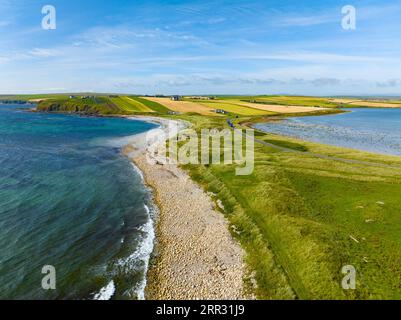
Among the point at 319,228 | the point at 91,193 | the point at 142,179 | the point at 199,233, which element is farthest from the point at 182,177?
the point at 319,228

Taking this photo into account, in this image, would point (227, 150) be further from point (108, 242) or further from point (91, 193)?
point (108, 242)

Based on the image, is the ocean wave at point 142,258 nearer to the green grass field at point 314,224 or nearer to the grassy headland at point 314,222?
the grassy headland at point 314,222

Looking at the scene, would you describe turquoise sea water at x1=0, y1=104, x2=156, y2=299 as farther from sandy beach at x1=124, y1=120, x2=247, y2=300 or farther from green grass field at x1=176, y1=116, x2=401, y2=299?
green grass field at x1=176, y1=116, x2=401, y2=299

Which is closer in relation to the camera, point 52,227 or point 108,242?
point 108,242

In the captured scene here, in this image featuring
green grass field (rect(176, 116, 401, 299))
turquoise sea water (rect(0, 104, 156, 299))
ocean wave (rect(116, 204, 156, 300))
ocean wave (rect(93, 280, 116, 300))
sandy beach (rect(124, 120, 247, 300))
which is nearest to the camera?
green grass field (rect(176, 116, 401, 299))

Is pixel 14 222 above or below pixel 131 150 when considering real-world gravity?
below

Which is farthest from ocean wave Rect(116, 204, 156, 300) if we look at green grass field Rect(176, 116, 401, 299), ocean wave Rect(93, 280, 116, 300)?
green grass field Rect(176, 116, 401, 299)
